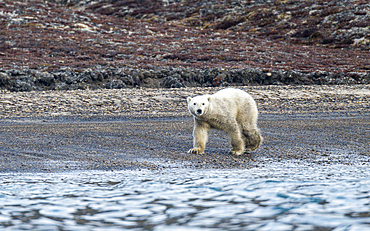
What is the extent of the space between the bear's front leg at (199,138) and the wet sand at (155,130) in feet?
0.50

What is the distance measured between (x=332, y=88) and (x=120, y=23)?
2597cm

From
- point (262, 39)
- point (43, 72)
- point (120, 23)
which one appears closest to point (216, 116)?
point (43, 72)

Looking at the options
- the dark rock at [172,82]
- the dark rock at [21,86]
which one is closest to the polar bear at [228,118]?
the dark rock at [172,82]

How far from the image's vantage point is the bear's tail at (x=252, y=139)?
811 centimetres

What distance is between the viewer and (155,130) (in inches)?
424

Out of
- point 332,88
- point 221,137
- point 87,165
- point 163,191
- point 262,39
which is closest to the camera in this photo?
point 163,191

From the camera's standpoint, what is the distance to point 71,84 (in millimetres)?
21000

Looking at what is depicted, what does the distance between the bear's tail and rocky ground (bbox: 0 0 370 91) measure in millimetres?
13066

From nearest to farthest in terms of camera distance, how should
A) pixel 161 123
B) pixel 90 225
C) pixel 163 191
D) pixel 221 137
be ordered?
pixel 90 225 → pixel 163 191 → pixel 221 137 → pixel 161 123

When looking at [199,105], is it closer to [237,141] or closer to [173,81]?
[237,141]

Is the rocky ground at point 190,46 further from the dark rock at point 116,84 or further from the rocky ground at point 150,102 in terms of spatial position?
the rocky ground at point 150,102

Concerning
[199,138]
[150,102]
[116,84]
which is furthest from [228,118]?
[116,84]

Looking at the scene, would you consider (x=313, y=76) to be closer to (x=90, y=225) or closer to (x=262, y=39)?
(x=262, y=39)

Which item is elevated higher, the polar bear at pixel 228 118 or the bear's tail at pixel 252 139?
the polar bear at pixel 228 118
